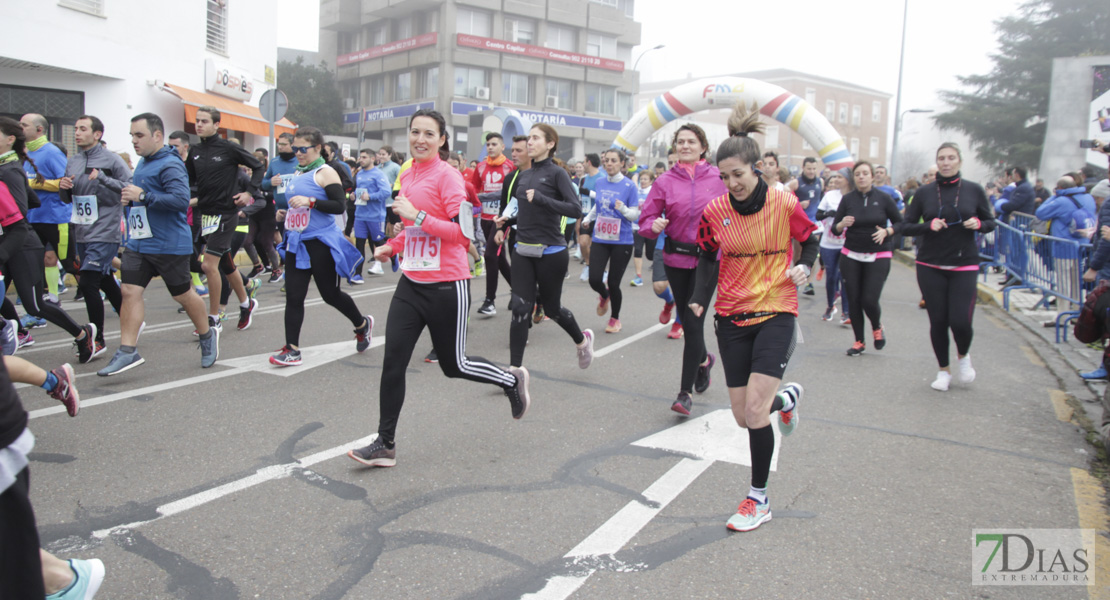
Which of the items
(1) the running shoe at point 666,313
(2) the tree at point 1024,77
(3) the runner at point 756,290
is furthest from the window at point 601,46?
(3) the runner at point 756,290

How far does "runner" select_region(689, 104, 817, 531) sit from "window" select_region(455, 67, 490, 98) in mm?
46027

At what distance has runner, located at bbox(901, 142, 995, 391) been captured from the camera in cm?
645

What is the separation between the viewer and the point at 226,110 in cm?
2156

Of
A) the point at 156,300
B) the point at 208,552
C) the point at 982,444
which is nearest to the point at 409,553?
the point at 208,552

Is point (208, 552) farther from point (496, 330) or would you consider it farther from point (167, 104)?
point (167, 104)

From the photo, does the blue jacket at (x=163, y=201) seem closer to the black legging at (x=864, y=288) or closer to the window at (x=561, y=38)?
the black legging at (x=864, y=288)

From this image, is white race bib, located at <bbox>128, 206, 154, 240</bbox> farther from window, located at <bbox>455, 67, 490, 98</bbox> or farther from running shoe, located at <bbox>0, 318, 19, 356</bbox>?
window, located at <bbox>455, 67, 490, 98</bbox>

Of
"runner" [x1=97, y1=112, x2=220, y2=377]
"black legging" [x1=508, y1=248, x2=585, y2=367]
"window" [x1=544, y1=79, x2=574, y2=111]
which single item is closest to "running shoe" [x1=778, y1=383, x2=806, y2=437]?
"black legging" [x1=508, y1=248, x2=585, y2=367]

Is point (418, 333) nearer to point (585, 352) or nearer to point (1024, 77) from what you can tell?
point (585, 352)

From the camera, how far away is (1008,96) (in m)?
43.1

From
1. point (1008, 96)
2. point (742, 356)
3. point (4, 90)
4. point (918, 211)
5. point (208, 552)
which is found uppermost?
point (1008, 96)

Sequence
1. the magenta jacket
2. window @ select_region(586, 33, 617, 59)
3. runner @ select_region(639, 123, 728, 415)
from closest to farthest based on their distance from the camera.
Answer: runner @ select_region(639, 123, 728, 415) → the magenta jacket → window @ select_region(586, 33, 617, 59)

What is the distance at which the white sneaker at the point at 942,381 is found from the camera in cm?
658

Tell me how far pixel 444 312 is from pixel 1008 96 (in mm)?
48149
